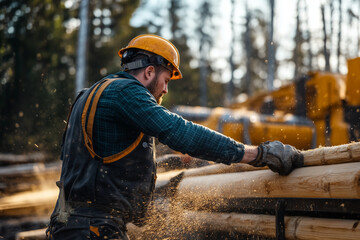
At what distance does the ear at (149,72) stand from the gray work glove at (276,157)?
0.99m

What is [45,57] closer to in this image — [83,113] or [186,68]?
[186,68]

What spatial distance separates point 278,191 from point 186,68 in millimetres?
24907

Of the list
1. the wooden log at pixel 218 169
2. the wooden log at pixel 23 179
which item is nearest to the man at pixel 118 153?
the wooden log at pixel 218 169

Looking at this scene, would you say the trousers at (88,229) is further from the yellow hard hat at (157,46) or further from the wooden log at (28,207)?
the wooden log at (28,207)

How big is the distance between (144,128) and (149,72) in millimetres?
651

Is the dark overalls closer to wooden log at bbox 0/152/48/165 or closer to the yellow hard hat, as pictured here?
the yellow hard hat

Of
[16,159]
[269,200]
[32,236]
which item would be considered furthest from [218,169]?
[16,159]

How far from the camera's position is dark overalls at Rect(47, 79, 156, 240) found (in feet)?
8.45

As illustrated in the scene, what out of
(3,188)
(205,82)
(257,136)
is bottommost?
(3,188)

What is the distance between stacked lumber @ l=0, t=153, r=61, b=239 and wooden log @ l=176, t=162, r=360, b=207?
7.70ft

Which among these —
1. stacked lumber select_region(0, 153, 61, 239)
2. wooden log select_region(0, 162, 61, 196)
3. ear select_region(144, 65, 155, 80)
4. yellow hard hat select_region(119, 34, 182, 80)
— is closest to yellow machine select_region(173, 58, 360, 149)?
stacked lumber select_region(0, 153, 61, 239)

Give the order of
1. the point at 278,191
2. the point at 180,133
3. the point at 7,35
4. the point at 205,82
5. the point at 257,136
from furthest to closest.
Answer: the point at 205,82 → the point at 7,35 → the point at 257,136 → the point at 278,191 → the point at 180,133

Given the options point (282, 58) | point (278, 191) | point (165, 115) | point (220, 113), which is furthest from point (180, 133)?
point (282, 58)

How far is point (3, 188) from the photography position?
9.88 m
